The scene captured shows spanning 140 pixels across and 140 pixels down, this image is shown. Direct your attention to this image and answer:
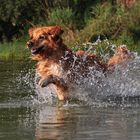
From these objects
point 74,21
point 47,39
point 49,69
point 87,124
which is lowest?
point 87,124

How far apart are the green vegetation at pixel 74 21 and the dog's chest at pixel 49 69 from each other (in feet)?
47.3

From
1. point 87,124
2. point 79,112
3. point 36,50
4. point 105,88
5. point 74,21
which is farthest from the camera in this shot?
point 74,21

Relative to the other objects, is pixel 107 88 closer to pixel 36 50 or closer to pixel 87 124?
pixel 36 50

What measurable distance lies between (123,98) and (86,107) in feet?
4.26

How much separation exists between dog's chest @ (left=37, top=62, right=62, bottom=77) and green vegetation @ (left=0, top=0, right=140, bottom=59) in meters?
14.4

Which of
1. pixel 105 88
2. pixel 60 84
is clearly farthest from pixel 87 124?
pixel 105 88

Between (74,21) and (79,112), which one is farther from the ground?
(74,21)

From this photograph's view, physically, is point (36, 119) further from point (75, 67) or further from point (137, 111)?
point (75, 67)

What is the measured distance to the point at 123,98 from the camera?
15453 millimetres

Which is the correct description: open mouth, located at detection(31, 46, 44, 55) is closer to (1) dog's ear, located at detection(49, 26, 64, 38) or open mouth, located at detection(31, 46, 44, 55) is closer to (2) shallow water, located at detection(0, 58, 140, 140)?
(1) dog's ear, located at detection(49, 26, 64, 38)

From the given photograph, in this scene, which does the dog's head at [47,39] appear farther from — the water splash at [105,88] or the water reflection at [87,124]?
the water reflection at [87,124]

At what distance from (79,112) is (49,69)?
239 centimetres

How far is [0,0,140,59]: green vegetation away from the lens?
120 feet

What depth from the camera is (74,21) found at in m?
42.7
